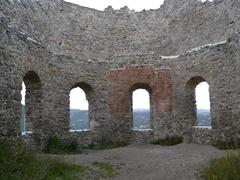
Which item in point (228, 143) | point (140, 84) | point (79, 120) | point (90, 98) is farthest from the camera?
Answer: point (79, 120)

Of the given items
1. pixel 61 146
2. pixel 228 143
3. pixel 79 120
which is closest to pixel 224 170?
pixel 228 143

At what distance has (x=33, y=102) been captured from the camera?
10578mm

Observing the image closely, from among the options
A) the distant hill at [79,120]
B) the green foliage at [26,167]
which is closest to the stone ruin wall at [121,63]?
the green foliage at [26,167]

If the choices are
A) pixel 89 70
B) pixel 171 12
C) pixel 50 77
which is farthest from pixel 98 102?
A: pixel 171 12

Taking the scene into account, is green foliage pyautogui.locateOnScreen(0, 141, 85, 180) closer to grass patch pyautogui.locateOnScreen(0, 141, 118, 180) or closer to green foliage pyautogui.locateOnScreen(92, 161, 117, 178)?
grass patch pyautogui.locateOnScreen(0, 141, 118, 180)

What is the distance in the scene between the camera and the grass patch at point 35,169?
5.43 metres

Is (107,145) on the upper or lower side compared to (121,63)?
lower

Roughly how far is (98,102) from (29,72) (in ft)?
13.4

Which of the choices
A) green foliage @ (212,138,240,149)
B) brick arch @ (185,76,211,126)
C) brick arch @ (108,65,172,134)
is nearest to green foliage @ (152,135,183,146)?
brick arch @ (185,76,211,126)

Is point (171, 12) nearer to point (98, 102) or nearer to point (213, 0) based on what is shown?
point (213, 0)

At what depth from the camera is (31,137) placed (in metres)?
10.1

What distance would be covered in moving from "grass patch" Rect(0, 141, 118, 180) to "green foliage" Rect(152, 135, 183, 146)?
5.30 metres

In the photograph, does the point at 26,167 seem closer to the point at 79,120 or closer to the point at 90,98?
the point at 90,98

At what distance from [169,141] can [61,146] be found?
177 inches
